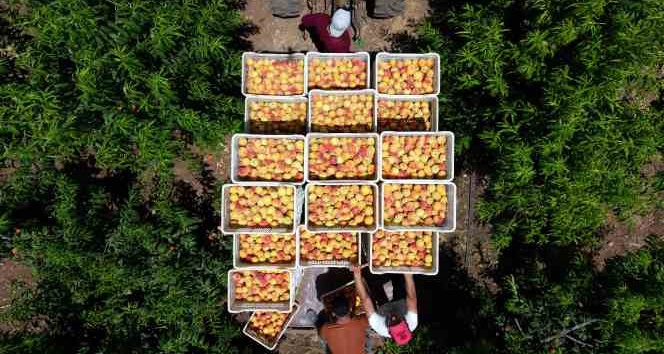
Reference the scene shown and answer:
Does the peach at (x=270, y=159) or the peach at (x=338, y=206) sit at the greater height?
the peach at (x=270, y=159)

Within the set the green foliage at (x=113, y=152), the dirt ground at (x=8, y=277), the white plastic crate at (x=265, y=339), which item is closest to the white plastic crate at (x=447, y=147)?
the green foliage at (x=113, y=152)

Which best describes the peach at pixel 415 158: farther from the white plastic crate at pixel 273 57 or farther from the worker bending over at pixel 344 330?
the worker bending over at pixel 344 330

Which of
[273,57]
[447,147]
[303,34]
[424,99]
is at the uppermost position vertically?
[303,34]

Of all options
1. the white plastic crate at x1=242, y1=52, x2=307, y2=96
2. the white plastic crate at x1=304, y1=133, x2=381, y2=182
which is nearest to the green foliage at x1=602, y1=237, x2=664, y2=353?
the white plastic crate at x1=304, y1=133, x2=381, y2=182

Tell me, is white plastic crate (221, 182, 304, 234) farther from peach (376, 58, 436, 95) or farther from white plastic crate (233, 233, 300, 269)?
peach (376, 58, 436, 95)

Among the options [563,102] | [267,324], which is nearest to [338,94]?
[563,102]

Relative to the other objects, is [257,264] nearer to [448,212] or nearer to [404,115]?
[448,212]
